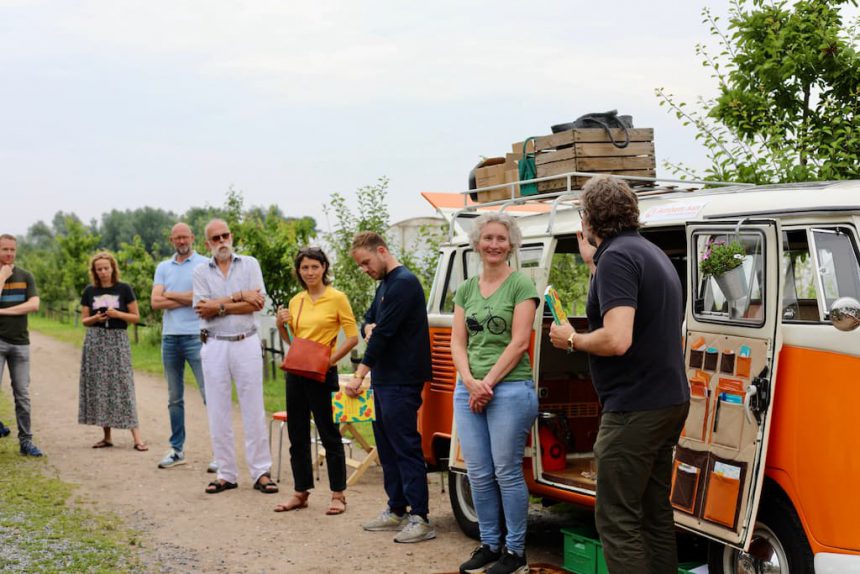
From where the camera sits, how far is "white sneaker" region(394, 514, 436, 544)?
733 cm

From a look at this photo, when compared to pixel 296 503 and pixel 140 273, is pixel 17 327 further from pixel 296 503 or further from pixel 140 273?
pixel 140 273

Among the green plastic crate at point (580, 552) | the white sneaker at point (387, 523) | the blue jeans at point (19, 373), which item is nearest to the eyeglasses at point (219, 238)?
the white sneaker at point (387, 523)

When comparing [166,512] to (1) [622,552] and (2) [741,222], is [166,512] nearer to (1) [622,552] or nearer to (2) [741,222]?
(1) [622,552]

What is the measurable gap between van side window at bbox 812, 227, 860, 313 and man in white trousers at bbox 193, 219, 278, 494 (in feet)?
17.3

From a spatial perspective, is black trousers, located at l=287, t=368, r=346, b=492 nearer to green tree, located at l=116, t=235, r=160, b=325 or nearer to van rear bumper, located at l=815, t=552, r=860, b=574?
van rear bumper, located at l=815, t=552, r=860, b=574

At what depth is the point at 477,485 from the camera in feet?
21.3

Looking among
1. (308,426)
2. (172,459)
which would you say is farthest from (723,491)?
(172,459)

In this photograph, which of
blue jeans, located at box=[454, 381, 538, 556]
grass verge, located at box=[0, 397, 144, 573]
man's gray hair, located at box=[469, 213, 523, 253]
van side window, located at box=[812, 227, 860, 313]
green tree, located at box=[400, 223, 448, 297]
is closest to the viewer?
van side window, located at box=[812, 227, 860, 313]

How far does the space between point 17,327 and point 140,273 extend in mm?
22150

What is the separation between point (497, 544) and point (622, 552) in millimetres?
1941

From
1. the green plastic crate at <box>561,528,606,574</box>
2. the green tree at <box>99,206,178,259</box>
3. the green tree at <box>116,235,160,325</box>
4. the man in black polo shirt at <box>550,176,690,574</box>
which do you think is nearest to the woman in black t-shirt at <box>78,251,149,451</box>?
the green plastic crate at <box>561,528,606,574</box>

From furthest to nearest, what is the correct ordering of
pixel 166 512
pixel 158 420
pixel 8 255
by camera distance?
pixel 158 420
pixel 8 255
pixel 166 512

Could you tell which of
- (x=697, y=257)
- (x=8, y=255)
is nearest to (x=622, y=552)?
(x=697, y=257)

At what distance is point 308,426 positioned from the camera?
328 inches
